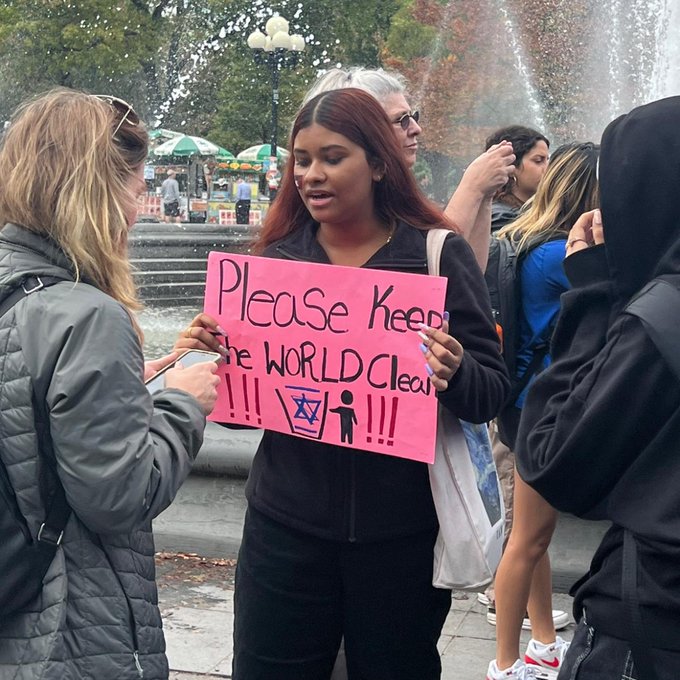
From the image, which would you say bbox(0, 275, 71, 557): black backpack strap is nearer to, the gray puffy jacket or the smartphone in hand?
the gray puffy jacket

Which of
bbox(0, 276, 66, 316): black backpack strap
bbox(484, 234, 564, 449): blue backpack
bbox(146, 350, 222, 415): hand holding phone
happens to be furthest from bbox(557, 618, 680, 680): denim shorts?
bbox(484, 234, 564, 449): blue backpack

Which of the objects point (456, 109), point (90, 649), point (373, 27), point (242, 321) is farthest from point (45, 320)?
point (373, 27)

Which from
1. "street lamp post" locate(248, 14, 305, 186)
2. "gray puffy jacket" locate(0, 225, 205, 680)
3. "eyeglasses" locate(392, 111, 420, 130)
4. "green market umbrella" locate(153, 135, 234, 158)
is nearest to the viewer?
"gray puffy jacket" locate(0, 225, 205, 680)

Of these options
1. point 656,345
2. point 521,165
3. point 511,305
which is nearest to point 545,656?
point 511,305

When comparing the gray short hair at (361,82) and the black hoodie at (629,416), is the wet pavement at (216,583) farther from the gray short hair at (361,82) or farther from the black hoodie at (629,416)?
the black hoodie at (629,416)

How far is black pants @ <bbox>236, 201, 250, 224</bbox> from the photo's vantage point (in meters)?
32.5

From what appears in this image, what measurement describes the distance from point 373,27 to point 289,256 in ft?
137

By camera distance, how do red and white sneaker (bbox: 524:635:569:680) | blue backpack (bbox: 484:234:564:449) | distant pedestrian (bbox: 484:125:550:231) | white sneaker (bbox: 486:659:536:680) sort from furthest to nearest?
distant pedestrian (bbox: 484:125:550:231) < red and white sneaker (bbox: 524:635:569:680) < blue backpack (bbox: 484:234:564:449) < white sneaker (bbox: 486:659:536:680)

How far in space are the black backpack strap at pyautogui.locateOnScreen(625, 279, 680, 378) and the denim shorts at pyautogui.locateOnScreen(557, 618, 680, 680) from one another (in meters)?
0.51

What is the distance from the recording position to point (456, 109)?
36.6 meters

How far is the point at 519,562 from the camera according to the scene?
397cm

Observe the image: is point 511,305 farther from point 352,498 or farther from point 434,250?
point 352,498

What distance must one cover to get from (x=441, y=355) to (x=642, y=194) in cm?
81

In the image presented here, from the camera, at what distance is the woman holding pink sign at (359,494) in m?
2.80
